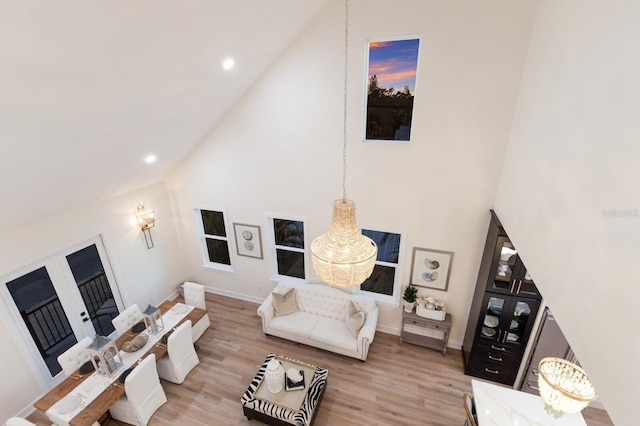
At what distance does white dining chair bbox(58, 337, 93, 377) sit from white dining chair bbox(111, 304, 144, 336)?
0.49 m

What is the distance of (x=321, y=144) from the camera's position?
15.6ft

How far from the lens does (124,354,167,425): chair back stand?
3.77 m

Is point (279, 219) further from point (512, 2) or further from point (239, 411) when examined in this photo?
point (512, 2)

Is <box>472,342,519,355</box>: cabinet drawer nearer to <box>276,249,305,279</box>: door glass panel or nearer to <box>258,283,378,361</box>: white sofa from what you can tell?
<box>258,283,378,361</box>: white sofa

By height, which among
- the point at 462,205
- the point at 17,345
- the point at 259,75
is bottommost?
the point at 17,345

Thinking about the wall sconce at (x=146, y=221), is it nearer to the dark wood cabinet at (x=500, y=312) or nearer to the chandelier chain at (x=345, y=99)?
the chandelier chain at (x=345, y=99)

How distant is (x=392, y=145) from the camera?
4.41 meters

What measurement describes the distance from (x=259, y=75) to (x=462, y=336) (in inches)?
220

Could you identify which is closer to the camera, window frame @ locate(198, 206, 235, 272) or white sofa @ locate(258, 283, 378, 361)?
white sofa @ locate(258, 283, 378, 361)

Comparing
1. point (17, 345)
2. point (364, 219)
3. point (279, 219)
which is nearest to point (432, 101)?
point (364, 219)

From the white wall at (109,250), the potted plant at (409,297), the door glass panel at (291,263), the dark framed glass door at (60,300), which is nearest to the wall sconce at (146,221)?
the white wall at (109,250)

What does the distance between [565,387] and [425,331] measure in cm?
263

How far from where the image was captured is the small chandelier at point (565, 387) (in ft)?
8.27

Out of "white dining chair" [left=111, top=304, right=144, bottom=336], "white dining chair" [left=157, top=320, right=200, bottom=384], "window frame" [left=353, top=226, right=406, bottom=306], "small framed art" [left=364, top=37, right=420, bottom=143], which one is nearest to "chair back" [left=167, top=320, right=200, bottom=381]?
"white dining chair" [left=157, top=320, right=200, bottom=384]
